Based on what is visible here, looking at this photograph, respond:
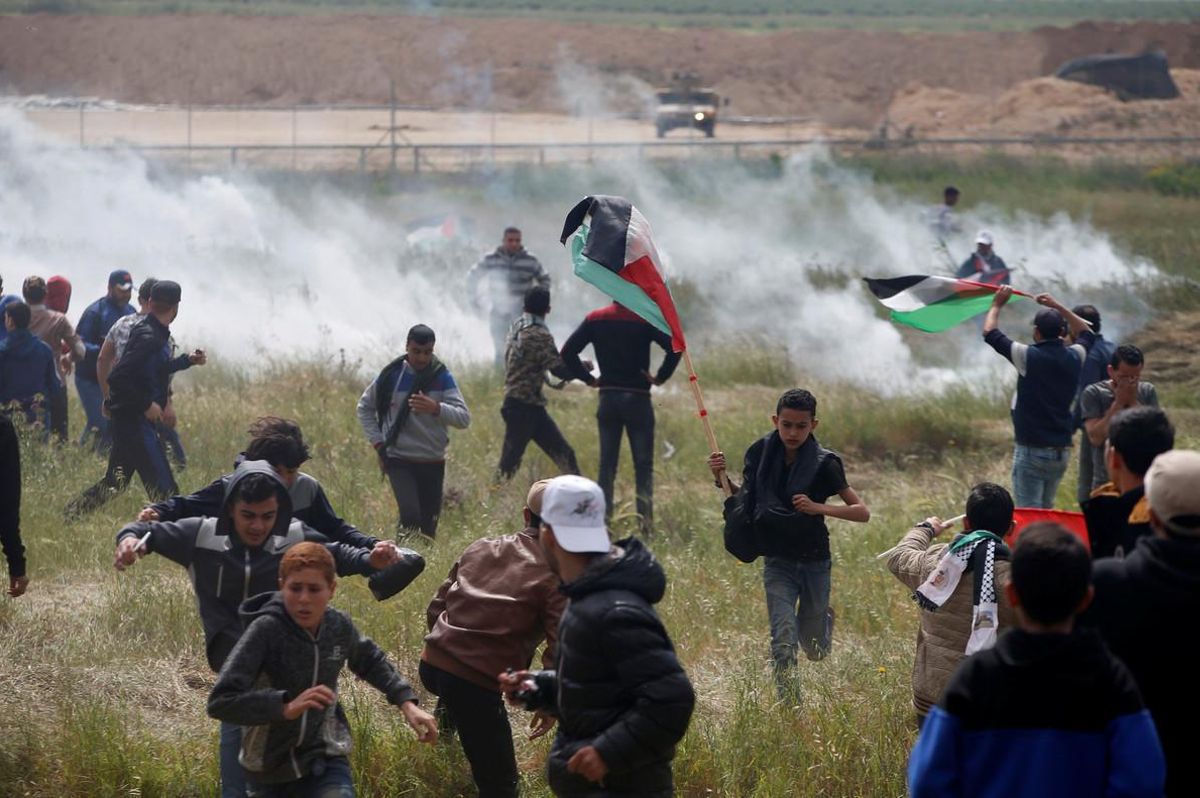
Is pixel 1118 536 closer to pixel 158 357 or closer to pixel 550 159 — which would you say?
pixel 158 357

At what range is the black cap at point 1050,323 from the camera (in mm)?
8352

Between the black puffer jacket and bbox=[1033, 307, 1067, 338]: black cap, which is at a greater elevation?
bbox=[1033, 307, 1067, 338]: black cap

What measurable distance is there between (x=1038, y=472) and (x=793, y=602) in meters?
2.97

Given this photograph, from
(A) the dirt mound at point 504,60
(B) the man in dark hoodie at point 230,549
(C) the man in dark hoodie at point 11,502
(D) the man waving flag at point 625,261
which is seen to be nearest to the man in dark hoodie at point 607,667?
(B) the man in dark hoodie at point 230,549

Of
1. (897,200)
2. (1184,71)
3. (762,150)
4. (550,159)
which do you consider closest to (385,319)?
(897,200)

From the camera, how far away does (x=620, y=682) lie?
388cm

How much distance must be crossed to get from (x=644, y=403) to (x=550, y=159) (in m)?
29.7

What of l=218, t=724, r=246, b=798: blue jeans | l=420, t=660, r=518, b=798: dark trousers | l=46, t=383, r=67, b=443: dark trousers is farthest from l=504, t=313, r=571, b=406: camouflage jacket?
l=218, t=724, r=246, b=798: blue jeans

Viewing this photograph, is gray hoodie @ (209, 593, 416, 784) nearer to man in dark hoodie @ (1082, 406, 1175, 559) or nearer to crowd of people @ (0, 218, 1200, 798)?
crowd of people @ (0, 218, 1200, 798)

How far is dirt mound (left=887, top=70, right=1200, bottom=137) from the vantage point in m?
45.8

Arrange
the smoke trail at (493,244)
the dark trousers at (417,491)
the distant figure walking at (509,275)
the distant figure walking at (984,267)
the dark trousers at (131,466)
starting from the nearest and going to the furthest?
the dark trousers at (417,491) → the dark trousers at (131,466) → the distant figure walking at (509,275) → the distant figure walking at (984,267) → the smoke trail at (493,244)

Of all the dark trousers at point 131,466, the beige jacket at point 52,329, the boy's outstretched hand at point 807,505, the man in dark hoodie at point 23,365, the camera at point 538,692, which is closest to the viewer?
the camera at point 538,692

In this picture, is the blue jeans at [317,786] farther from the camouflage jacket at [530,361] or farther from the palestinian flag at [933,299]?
the camouflage jacket at [530,361]

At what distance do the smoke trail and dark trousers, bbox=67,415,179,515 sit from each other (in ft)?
23.3
